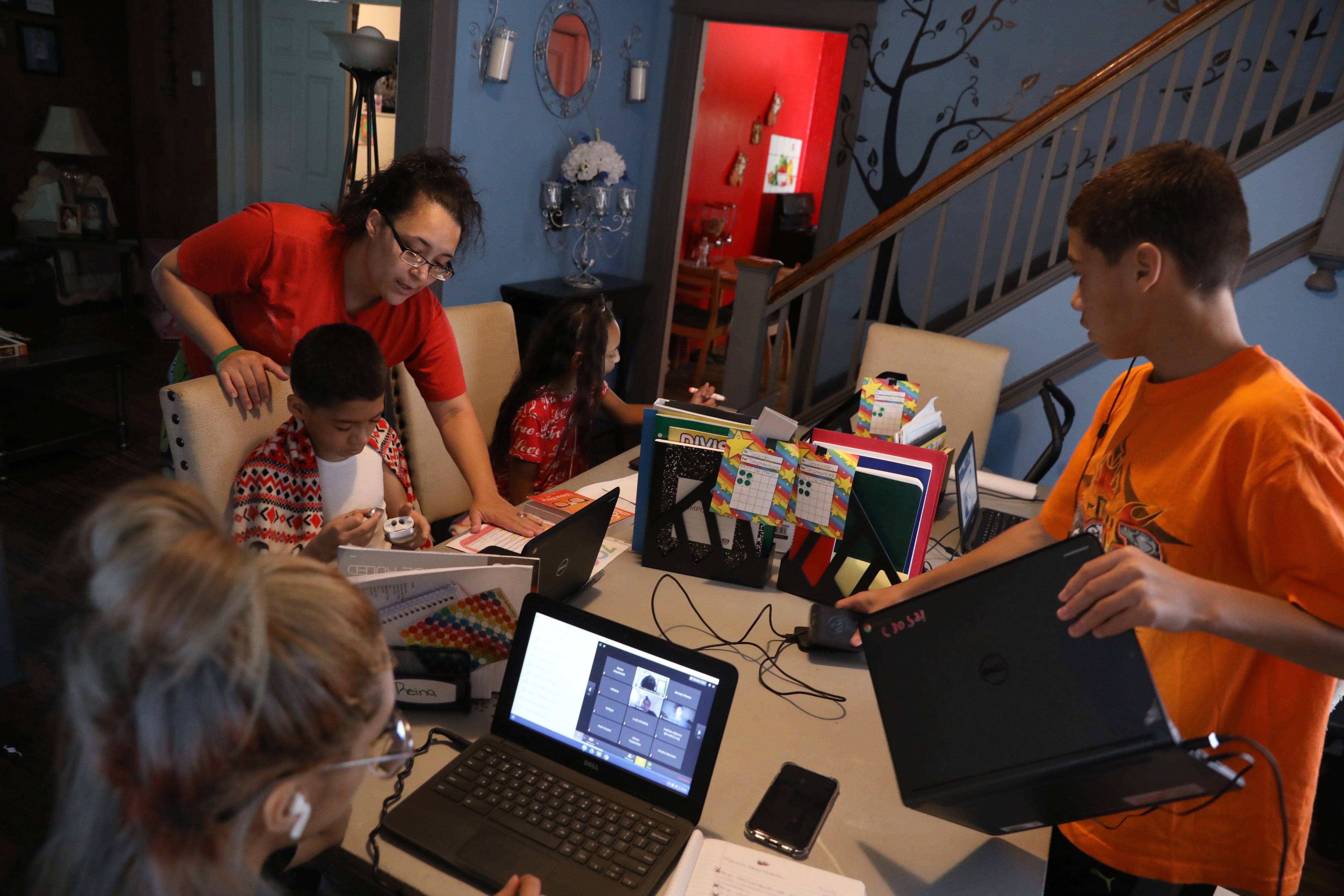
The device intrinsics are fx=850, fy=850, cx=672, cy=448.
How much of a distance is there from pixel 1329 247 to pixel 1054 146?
97 cm

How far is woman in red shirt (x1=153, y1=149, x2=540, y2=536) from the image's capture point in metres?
1.69

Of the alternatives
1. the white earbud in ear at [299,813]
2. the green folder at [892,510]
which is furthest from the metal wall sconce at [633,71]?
the white earbud in ear at [299,813]

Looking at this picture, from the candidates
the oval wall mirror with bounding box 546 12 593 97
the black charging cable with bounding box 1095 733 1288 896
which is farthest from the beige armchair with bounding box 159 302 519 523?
the oval wall mirror with bounding box 546 12 593 97

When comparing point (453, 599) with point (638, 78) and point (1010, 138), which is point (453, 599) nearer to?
point (1010, 138)

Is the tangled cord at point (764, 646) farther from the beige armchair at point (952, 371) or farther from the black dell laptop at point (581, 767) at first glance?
the beige armchair at point (952, 371)

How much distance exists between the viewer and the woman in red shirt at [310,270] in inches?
66.7

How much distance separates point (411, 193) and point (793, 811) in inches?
53.7

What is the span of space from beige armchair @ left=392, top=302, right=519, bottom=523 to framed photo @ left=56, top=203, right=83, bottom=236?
4158 mm

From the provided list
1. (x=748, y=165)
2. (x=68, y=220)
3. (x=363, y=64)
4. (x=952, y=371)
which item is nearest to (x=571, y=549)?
(x=952, y=371)

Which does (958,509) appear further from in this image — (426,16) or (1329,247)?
(426,16)

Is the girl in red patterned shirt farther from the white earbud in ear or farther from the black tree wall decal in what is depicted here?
the black tree wall decal

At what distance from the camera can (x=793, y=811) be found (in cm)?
115

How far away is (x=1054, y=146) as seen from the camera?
3.24m

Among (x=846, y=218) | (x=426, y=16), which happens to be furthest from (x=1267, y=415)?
(x=846, y=218)
